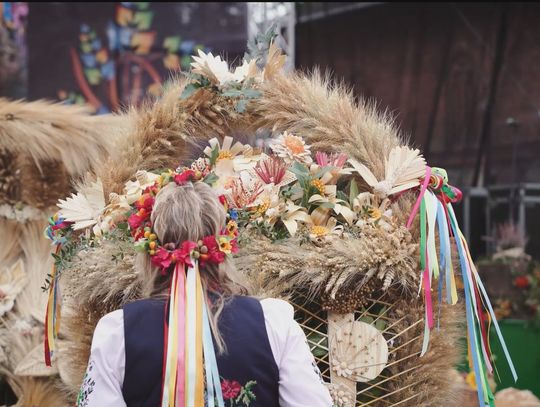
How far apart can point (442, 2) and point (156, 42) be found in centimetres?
201

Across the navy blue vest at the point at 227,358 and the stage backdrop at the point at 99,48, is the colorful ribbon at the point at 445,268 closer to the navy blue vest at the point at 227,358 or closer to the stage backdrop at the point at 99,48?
the navy blue vest at the point at 227,358

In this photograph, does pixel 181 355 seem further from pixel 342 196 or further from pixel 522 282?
pixel 522 282

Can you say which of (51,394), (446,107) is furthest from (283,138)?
(446,107)

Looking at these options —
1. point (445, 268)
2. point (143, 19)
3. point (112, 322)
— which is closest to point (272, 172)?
point (445, 268)

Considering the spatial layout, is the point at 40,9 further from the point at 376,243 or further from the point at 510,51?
the point at 376,243

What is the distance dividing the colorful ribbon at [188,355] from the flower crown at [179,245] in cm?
3

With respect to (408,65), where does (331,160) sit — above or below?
below

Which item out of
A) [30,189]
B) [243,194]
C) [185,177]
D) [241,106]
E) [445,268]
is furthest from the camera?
[30,189]

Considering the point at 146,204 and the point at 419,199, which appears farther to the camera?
the point at 419,199

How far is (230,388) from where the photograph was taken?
1502mm

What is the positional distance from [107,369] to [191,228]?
316mm

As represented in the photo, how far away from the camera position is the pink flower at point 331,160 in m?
2.10

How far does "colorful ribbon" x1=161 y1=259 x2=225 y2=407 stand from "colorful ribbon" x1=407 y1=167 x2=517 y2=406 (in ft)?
2.01

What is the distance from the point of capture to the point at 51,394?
9.37ft
